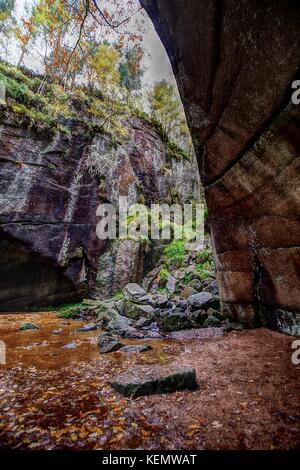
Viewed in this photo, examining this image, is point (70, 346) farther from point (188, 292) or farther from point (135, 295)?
point (188, 292)

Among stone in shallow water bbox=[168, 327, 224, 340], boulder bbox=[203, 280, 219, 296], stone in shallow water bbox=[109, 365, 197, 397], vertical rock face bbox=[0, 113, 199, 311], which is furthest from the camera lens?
vertical rock face bbox=[0, 113, 199, 311]

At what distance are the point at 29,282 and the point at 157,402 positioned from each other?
41.8ft

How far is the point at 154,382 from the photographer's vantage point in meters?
3.76

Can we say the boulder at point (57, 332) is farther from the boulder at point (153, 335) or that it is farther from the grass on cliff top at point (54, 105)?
the grass on cliff top at point (54, 105)

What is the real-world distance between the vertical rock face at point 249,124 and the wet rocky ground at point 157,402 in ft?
5.32

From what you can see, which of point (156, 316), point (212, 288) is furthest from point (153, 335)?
point (212, 288)

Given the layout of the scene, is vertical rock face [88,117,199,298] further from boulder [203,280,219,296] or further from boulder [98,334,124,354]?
boulder [98,334,124,354]

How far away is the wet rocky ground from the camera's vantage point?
2674 mm

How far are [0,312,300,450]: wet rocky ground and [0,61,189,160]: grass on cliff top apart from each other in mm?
12650

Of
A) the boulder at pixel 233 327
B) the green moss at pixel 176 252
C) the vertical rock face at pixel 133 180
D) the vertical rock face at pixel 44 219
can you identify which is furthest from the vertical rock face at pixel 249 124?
the vertical rock face at pixel 44 219

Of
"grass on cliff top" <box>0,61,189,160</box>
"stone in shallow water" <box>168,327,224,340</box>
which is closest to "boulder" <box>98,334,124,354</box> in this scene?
"stone in shallow water" <box>168,327,224,340</box>

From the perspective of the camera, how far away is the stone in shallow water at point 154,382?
12.2 feet
